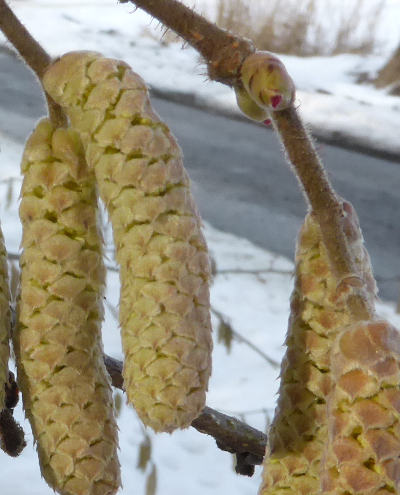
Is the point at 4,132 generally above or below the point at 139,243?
below

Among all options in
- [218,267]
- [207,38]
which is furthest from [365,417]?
[218,267]

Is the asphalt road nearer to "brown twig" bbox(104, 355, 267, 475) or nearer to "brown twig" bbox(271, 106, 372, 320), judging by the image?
"brown twig" bbox(104, 355, 267, 475)

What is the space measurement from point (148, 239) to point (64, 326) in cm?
9

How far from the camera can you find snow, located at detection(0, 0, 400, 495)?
7.72 feet

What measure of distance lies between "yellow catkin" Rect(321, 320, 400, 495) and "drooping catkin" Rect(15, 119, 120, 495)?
0.48ft

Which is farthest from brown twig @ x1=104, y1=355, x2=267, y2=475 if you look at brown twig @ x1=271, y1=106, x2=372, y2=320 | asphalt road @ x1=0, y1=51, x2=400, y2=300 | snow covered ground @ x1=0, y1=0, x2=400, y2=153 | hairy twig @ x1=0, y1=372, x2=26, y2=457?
snow covered ground @ x1=0, y1=0, x2=400, y2=153

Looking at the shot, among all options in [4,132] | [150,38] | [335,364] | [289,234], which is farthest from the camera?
[150,38]

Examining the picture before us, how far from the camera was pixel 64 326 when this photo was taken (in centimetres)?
54

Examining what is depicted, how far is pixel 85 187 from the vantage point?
0.56 m

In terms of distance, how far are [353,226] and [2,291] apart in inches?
8.7

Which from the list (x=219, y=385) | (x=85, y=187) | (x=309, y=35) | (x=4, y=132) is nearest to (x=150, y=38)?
(x=309, y=35)

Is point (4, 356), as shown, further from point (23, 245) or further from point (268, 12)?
point (268, 12)

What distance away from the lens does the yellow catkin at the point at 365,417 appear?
449 mm

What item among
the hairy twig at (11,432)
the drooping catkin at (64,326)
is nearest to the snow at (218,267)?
the drooping catkin at (64,326)
